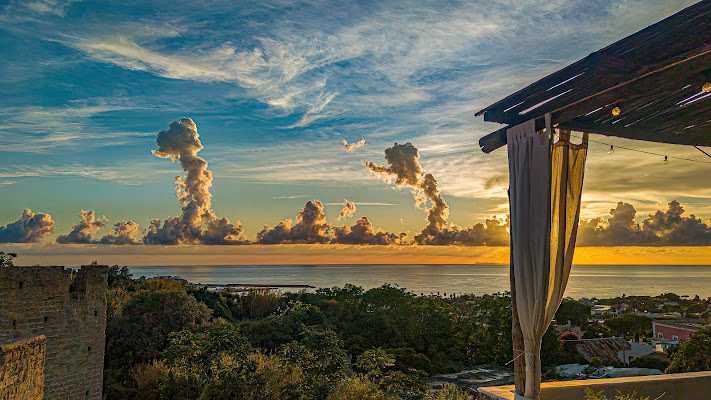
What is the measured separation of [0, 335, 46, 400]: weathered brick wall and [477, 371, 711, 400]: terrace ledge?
3831 millimetres

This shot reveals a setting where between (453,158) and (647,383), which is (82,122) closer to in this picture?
(453,158)

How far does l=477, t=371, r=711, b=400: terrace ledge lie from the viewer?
3564 mm

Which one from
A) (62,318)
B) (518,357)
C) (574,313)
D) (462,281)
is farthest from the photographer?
(462,281)

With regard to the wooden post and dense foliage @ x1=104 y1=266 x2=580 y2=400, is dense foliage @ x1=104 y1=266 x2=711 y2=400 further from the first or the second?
the wooden post

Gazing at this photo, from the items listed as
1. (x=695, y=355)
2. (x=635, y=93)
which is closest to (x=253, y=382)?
(x=635, y=93)

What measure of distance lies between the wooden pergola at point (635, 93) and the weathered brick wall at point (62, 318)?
729 cm

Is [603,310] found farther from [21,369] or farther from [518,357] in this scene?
[21,369]

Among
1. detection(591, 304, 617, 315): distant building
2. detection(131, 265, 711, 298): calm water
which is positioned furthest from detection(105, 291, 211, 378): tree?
detection(131, 265, 711, 298): calm water

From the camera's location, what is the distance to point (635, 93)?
2.68 m

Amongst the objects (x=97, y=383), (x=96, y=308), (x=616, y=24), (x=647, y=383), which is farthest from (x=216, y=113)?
(x=647, y=383)

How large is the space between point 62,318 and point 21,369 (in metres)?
4.21

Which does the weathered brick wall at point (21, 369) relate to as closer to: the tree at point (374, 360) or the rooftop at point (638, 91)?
the tree at point (374, 360)

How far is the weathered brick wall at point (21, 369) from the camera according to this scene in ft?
12.0

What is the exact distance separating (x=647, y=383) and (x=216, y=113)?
448 inches
